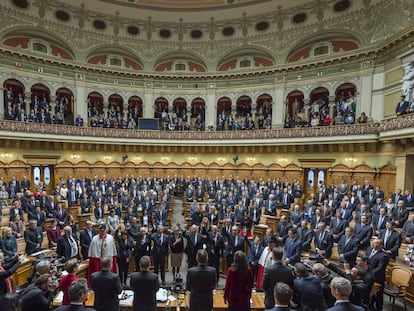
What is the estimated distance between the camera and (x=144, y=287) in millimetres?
3760

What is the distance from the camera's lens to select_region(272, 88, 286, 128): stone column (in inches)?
787

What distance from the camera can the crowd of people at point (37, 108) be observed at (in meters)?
17.2

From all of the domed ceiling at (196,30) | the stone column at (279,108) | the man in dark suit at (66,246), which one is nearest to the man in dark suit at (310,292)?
the man in dark suit at (66,246)

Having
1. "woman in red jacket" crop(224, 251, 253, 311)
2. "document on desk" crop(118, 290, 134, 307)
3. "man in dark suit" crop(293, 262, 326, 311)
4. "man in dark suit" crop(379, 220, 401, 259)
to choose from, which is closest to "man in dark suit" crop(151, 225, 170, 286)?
"document on desk" crop(118, 290, 134, 307)

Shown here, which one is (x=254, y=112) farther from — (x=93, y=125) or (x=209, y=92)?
(x=93, y=125)

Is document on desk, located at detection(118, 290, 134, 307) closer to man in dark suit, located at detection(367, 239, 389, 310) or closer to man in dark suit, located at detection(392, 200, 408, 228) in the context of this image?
man in dark suit, located at detection(367, 239, 389, 310)

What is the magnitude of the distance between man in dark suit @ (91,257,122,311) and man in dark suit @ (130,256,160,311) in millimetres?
261

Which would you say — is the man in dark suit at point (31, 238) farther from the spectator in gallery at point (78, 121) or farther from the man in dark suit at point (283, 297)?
the spectator in gallery at point (78, 121)

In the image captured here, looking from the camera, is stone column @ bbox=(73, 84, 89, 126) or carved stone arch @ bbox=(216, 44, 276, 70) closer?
stone column @ bbox=(73, 84, 89, 126)

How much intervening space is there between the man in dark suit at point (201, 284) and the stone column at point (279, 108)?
17450 mm

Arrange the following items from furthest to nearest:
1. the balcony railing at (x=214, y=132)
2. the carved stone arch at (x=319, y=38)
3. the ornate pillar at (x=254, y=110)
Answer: the ornate pillar at (x=254, y=110)
the carved stone arch at (x=319, y=38)
the balcony railing at (x=214, y=132)

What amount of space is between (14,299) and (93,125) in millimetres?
19094

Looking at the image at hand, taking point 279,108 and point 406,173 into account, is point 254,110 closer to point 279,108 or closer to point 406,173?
point 279,108

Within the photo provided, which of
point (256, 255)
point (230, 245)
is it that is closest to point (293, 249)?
point (256, 255)
